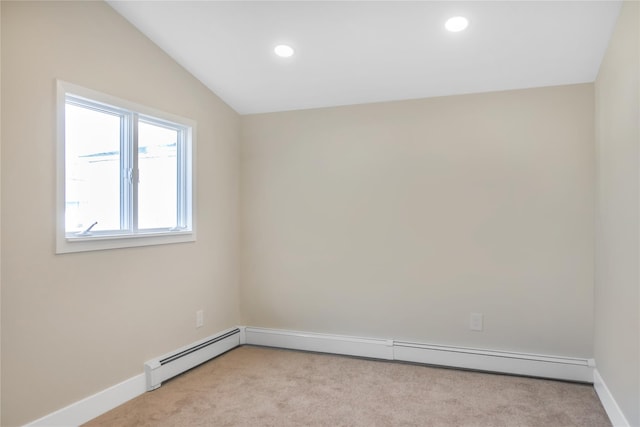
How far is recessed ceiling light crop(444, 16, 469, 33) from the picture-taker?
238 cm

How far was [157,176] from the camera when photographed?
308 centimetres

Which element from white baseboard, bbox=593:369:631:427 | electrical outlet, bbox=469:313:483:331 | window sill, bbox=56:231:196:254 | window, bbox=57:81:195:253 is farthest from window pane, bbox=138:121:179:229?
white baseboard, bbox=593:369:631:427

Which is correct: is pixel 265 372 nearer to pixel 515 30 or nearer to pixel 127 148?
pixel 127 148

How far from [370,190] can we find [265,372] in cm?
166

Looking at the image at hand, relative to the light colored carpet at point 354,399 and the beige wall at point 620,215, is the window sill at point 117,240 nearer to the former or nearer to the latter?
the light colored carpet at point 354,399

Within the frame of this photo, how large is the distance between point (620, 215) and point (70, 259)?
3.04 meters

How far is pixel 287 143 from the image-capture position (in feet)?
12.2

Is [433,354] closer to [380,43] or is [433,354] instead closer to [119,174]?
[380,43]

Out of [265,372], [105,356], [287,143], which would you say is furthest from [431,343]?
[105,356]

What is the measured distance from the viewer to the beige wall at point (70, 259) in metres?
2.05

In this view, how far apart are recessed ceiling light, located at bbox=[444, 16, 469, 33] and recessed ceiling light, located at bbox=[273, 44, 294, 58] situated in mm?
1034

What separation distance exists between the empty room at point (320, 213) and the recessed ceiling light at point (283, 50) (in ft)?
0.08

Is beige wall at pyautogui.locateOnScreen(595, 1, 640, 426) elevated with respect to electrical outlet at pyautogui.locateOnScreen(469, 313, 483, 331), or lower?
elevated

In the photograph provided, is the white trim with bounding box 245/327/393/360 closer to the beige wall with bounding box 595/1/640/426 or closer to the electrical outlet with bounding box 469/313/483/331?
the electrical outlet with bounding box 469/313/483/331
